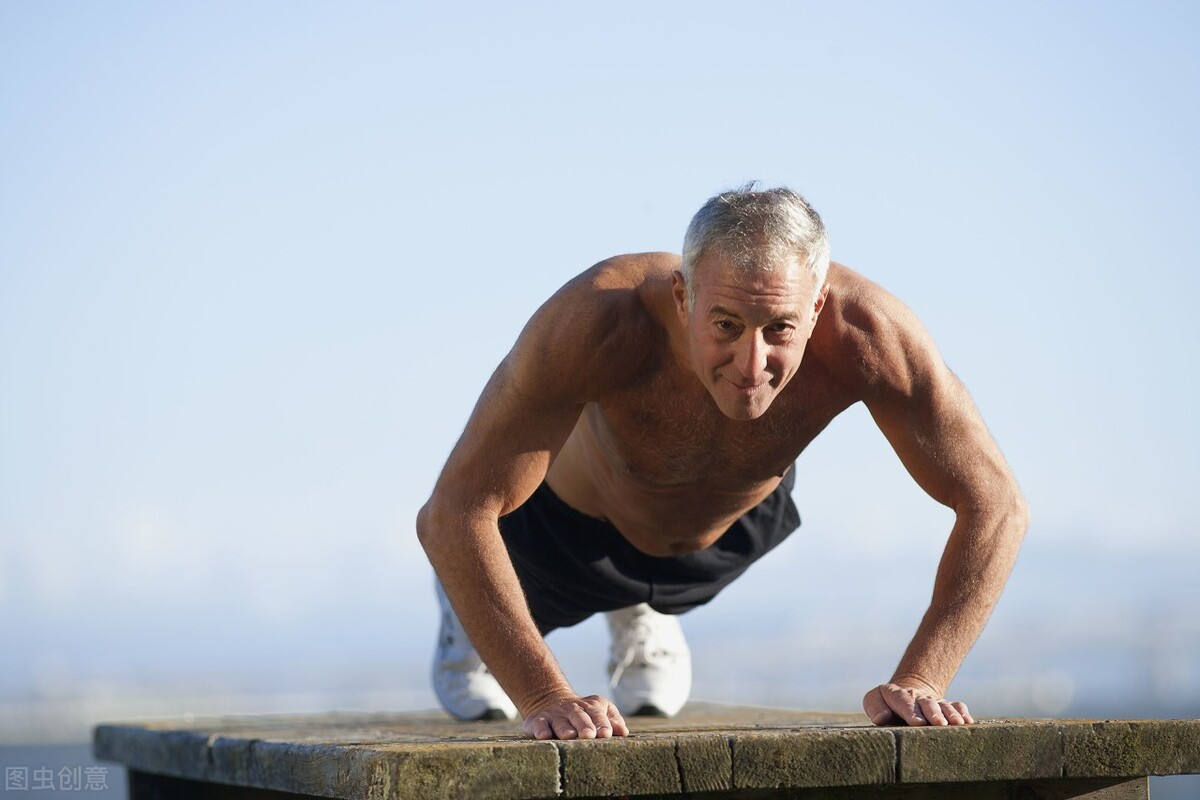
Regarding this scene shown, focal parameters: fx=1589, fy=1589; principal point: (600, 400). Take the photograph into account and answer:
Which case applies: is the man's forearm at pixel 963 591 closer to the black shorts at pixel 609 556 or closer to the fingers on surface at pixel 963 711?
the fingers on surface at pixel 963 711

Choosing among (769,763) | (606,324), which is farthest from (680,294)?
(769,763)

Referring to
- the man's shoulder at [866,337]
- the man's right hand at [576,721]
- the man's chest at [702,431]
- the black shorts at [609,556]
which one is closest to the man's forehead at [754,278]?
the man's shoulder at [866,337]

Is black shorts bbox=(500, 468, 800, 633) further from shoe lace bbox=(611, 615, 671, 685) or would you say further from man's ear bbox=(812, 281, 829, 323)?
man's ear bbox=(812, 281, 829, 323)

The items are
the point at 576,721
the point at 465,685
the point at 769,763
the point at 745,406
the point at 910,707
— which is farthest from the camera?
the point at 465,685

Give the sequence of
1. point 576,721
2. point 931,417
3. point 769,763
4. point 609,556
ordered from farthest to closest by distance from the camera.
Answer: point 609,556 < point 931,417 < point 576,721 < point 769,763

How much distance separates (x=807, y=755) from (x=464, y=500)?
93cm

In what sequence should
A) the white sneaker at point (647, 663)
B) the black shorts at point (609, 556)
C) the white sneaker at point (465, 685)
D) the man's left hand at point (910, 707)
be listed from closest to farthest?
the man's left hand at point (910, 707) → the black shorts at point (609, 556) → the white sneaker at point (465, 685) → the white sneaker at point (647, 663)

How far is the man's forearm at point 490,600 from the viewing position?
3166 mm

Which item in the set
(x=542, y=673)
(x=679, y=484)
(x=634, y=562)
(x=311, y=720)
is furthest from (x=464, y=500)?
(x=311, y=720)

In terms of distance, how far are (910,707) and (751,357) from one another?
738 millimetres

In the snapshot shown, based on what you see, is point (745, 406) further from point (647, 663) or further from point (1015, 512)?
point (647, 663)

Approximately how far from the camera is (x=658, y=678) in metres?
5.07

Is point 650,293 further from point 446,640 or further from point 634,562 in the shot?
point 446,640

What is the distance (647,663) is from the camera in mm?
5105
